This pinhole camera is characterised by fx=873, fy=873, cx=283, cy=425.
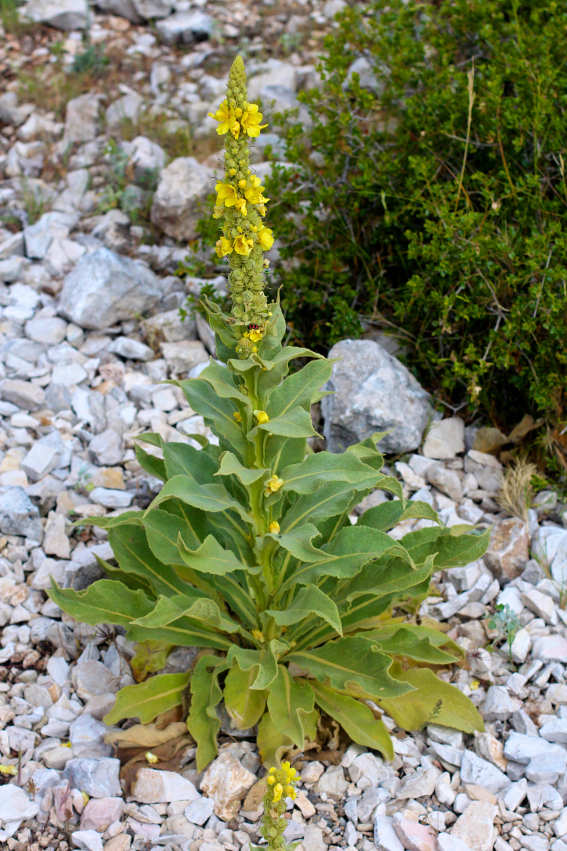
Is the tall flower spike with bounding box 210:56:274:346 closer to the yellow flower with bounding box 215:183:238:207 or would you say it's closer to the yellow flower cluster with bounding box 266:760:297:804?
the yellow flower with bounding box 215:183:238:207

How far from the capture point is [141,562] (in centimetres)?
343

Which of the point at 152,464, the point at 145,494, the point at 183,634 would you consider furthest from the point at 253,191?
the point at 145,494

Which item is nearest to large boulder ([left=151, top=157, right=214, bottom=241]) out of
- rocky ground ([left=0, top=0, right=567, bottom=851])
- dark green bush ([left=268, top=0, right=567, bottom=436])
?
rocky ground ([left=0, top=0, right=567, bottom=851])

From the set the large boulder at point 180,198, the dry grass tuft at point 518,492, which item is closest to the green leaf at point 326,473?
the dry grass tuft at point 518,492

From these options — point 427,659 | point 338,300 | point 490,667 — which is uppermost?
point 338,300

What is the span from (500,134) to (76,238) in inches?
114

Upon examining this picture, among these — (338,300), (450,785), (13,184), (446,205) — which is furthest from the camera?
(13,184)

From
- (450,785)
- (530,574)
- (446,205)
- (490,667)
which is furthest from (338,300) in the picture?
(450,785)

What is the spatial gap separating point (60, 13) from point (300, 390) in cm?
637

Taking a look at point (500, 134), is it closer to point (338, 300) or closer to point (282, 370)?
point (338, 300)

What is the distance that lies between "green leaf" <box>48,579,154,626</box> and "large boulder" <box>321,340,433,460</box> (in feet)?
4.89

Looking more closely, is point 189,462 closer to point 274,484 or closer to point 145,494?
point 274,484

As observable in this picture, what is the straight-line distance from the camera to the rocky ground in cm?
302

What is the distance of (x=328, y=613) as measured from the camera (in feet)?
9.29
